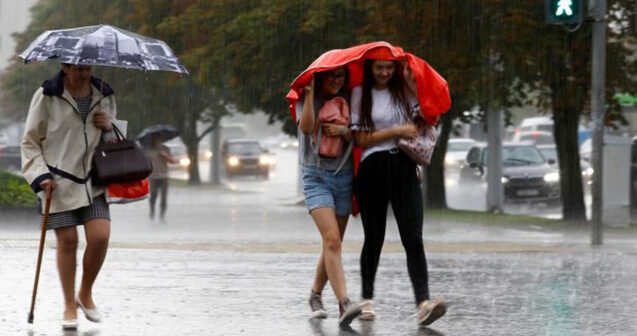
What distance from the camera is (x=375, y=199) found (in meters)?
8.74

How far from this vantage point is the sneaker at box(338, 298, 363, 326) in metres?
8.38

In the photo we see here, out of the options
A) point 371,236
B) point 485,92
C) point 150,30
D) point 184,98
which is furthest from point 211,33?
point 371,236

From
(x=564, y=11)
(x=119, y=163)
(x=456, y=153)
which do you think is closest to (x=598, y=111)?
(x=564, y=11)

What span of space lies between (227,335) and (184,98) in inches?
1511

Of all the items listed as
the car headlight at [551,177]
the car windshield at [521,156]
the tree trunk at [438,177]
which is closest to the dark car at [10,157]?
the car windshield at [521,156]

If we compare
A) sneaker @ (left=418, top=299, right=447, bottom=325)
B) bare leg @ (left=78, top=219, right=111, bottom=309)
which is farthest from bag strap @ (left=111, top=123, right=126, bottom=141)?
sneaker @ (left=418, top=299, right=447, bottom=325)

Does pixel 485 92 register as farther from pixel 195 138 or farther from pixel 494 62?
pixel 195 138

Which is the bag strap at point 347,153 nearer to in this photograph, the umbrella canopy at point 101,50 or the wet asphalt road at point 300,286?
the wet asphalt road at point 300,286

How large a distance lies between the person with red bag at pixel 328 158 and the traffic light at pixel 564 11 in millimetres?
8417

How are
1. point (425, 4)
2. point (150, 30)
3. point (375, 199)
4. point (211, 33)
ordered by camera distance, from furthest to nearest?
point (150, 30) < point (211, 33) < point (425, 4) < point (375, 199)

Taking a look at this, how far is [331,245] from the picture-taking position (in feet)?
28.6

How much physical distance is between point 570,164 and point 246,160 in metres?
35.2

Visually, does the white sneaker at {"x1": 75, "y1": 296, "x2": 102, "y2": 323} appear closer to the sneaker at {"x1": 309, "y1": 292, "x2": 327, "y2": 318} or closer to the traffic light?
the sneaker at {"x1": 309, "y1": 292, "x2": 327, "y2": 318}

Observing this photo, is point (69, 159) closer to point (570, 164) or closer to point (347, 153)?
point (347, 153)
